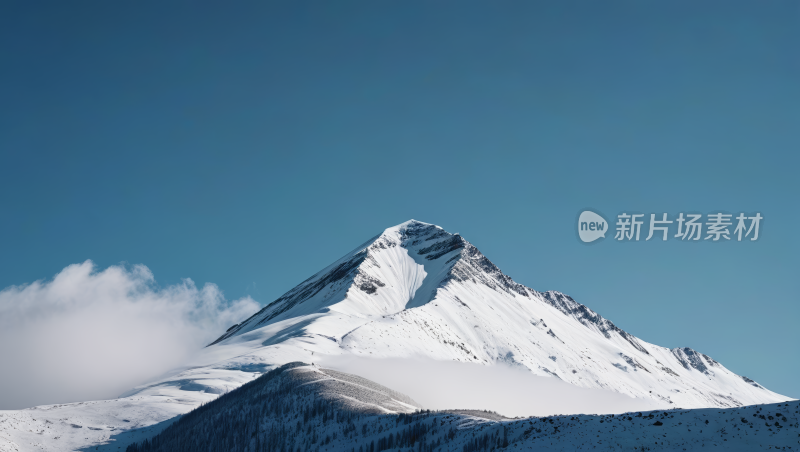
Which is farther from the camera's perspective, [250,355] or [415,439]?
[250,355]

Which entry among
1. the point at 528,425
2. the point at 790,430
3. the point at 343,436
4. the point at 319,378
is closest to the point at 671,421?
the point at 790,430

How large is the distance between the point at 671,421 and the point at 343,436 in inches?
1614

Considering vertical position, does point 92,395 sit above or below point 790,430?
above

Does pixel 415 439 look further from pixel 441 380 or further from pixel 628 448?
pixel 441 380

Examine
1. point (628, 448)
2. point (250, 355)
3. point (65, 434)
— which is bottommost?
point (628, 448)

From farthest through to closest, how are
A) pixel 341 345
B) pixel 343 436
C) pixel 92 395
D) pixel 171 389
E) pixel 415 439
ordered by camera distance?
1. pixel 92 395
2. pixel 341 345
3. pixel 171 389
4. pixel 343 436
5. pixel 415 439

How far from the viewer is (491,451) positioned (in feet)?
191

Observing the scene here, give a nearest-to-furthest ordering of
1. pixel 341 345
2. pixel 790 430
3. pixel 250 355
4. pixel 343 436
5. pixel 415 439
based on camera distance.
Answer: pixel 790 430, pixel 415 439, pixel 343 436, pixel 250 355, pixel 341 345

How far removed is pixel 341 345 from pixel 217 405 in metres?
66.3

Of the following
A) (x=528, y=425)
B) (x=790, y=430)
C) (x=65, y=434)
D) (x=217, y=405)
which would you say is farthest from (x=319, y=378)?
(x=790, y=430)

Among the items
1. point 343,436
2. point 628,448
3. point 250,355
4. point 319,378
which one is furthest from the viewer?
point 250,355

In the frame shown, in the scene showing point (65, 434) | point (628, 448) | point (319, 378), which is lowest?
point (628, 448)

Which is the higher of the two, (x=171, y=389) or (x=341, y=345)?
(x=341, y=345)

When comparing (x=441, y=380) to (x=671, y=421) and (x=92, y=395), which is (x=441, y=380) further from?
(x=671, y=421)
